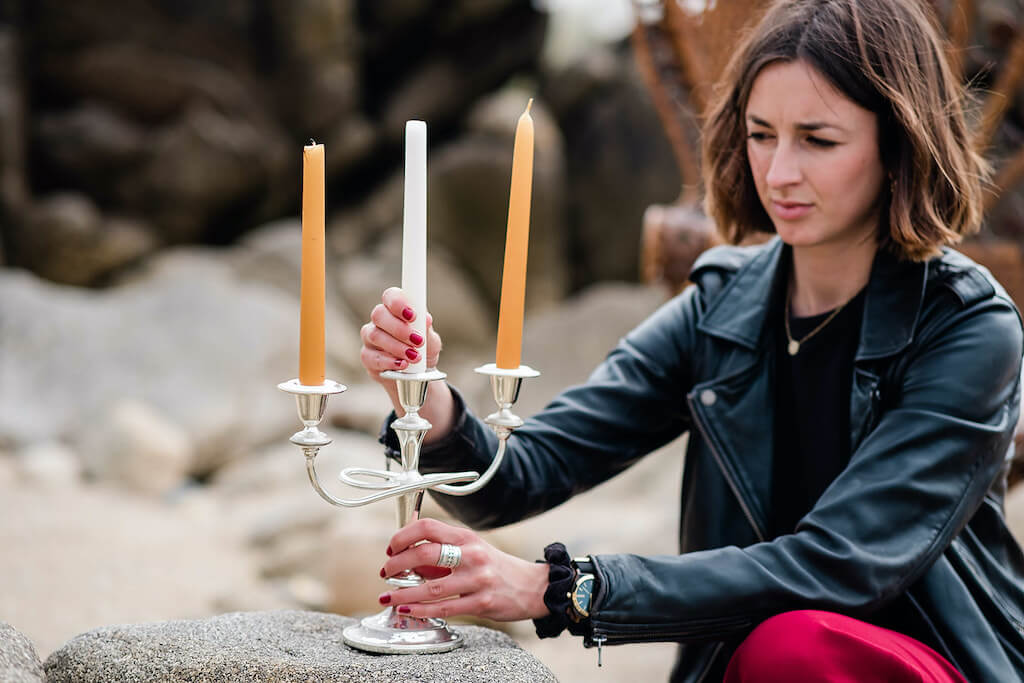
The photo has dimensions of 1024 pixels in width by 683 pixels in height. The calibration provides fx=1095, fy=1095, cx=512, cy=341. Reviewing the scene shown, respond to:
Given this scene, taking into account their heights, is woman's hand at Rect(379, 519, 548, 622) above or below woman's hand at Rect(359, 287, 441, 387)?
below

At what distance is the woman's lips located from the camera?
1662mm

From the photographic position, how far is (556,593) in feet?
4.57

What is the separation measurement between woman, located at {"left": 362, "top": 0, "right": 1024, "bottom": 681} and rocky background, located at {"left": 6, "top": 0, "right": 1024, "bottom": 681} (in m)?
1.84

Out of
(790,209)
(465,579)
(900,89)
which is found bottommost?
(465,579)

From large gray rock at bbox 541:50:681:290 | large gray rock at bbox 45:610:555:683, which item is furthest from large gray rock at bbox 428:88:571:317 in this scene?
large gray rock at bbox 45:610:555:683

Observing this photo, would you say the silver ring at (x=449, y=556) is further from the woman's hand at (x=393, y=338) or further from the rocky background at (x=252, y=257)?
the rocky background at (x=252, y=257)

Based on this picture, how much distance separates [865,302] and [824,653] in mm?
580

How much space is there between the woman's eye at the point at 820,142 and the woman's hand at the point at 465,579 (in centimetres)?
77

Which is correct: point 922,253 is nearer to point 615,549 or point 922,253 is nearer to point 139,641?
point 139,641

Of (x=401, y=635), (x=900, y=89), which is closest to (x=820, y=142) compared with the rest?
(x=900, y=89)

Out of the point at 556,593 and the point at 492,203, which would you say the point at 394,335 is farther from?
the point at 492,203

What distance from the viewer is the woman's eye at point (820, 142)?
1631 millimetres

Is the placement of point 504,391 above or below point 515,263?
below

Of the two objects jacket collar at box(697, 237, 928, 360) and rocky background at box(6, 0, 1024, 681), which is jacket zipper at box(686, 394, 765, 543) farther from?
rocky background at box(6, 0, 1024, 681)
